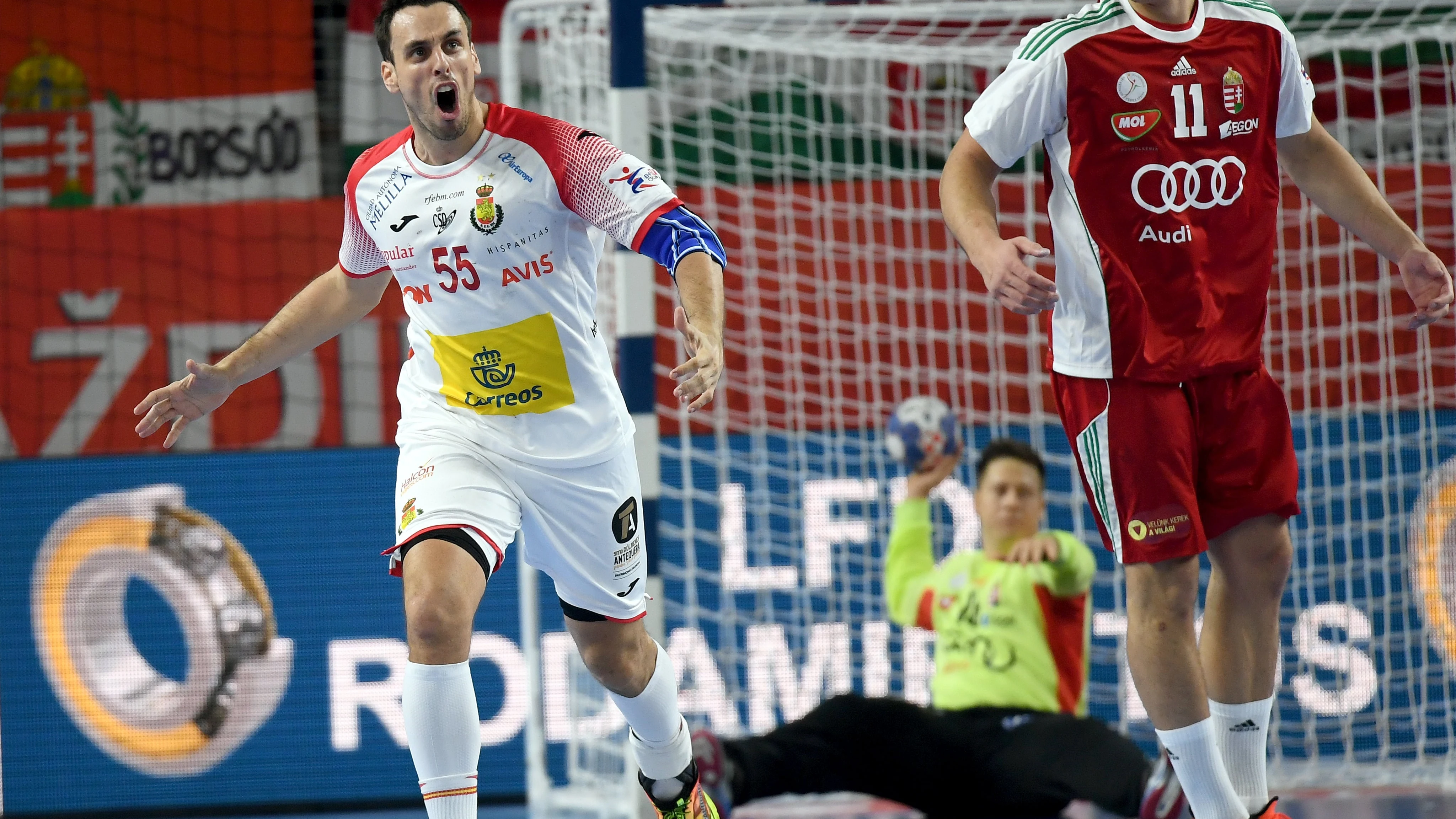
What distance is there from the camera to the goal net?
579cm

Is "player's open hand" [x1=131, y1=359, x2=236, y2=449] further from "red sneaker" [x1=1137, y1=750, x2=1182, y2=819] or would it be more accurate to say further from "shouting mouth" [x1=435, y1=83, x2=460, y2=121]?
"red sneaker" [x1=1137, y1=750, x2=1182, y2=819]

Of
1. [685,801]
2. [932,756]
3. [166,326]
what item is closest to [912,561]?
[932,756]

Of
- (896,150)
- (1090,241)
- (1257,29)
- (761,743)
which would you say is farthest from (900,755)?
(896,150)

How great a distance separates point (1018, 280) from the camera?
9.18 feet

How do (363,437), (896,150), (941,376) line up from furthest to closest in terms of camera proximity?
(896,150) < (363,437) < (941,376)

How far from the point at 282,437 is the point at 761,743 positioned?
348cm

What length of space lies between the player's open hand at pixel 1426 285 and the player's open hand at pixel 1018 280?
95 centimetres

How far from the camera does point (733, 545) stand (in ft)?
19.9

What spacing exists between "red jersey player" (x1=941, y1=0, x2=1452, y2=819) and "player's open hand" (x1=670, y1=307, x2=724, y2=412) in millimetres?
580

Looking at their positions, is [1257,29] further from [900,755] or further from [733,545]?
[733,545]

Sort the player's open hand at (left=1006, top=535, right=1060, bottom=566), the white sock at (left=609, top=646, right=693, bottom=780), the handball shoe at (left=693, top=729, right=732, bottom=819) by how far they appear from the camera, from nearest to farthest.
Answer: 1. the white sock at (left=609, top=646, right=693, bottom=780)
2. the handball shoe at (left=693, top=729, right=732, bottom=819)
3. the player's open hand at (left=1006, top=535, right=1060, bottom=566)

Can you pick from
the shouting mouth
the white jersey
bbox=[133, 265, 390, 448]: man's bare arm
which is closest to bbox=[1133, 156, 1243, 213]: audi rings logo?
the white jersey

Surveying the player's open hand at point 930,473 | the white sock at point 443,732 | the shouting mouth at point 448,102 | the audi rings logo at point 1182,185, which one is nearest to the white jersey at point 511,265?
the shouting mouth at point 448,102

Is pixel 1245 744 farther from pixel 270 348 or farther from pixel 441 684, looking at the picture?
pixel 270 348
